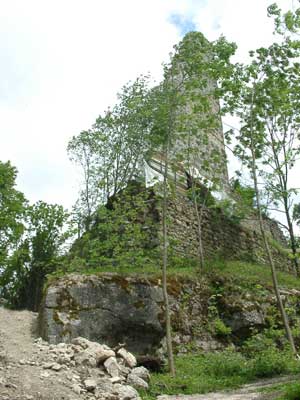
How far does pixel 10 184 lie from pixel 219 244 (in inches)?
317

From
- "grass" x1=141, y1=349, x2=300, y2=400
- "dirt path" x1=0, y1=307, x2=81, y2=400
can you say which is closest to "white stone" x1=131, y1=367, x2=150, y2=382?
"grass" x1=141, y1=349, x2=300, y2=400

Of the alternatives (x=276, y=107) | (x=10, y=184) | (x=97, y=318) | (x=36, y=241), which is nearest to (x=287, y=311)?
(x=97, y=318)

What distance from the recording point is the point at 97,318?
10.2 meters

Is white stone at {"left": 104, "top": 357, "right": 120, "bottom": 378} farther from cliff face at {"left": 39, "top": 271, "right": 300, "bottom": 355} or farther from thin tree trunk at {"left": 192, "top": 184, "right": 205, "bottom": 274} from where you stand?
thin tree trunk at {"left": 192, "top": 184, "right": 205, "bottom": 274}

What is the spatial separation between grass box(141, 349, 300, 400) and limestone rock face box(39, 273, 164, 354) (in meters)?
1.00

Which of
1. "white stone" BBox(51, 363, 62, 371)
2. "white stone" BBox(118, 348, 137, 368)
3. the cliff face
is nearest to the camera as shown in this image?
"white stone" BBox(51, 363, 62, 371)

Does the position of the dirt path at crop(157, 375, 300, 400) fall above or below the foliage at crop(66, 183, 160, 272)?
below

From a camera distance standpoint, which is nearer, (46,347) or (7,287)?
(46,347)

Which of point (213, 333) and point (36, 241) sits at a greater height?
point (36, 241)

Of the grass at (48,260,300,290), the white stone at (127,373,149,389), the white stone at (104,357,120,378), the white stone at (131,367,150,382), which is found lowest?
the white stone at (127,373,149,389)

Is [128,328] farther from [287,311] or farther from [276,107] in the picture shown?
[276,107]

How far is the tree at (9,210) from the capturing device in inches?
671

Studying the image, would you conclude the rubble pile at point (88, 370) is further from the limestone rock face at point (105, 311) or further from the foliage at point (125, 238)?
the foliage at point (125, 238)

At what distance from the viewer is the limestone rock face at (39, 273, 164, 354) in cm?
996
